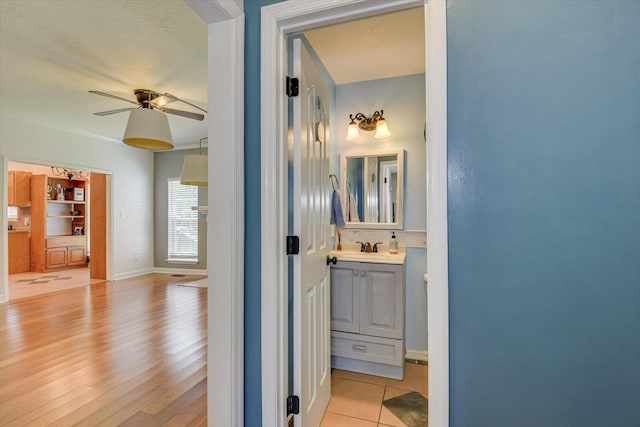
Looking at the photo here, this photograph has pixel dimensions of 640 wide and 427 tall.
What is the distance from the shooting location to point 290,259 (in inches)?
56.0

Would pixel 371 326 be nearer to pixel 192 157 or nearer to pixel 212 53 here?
pixel 212 53

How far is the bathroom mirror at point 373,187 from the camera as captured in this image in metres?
2.72

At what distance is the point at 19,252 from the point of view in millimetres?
6742

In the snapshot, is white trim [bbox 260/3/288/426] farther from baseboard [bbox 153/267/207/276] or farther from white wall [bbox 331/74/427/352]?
baseboard [bbox 153/267/207/276]

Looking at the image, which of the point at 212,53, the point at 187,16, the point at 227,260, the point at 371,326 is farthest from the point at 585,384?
the point at 187,16

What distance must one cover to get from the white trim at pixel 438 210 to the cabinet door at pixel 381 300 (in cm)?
116

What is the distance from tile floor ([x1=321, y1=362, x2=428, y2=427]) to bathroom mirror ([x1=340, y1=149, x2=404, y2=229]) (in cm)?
119

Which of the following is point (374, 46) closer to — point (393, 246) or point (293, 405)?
point (393, 246)

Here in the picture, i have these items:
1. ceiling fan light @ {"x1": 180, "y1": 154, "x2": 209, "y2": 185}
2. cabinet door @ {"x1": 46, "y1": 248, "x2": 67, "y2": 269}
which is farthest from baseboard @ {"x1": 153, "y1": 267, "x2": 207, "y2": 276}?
ceiling fan light @ {"x1": 180, "y1": 154, "x2": 209, "y2": 185}

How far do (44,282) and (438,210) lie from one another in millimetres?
7269

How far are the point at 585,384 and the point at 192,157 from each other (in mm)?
4098

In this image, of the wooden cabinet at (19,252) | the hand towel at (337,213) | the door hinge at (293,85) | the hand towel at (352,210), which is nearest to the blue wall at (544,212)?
the door hinge at (293,85)

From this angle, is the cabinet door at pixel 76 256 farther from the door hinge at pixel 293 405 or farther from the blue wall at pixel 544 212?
the blue wall at pixel 544 212

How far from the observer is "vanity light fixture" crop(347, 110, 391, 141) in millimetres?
2662
